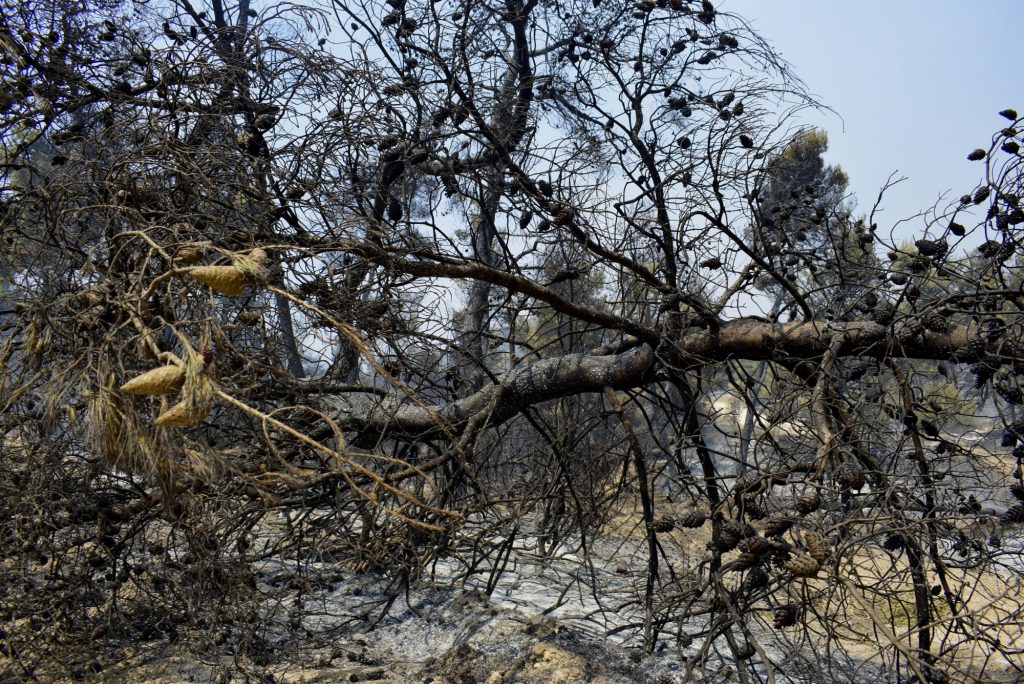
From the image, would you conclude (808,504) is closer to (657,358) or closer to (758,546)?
(758,546)

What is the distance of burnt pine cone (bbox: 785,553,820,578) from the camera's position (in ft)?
7.45

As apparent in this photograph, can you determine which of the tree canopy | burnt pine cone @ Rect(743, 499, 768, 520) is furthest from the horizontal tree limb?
burnt pine cone @ Rect(743, 499, 768, 520)

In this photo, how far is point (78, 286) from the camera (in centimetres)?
325

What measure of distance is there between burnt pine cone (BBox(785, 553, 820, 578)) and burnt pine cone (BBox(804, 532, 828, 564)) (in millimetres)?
19

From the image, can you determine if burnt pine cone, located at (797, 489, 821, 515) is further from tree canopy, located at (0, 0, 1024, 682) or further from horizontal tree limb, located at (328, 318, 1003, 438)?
horizontal tree limb, located at (328, 318, 1003, 438)

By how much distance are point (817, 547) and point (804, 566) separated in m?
0.07

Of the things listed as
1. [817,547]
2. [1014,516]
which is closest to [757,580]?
[817,547]

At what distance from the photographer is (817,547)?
2301 millimetres

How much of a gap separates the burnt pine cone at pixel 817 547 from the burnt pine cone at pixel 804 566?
0.06ft

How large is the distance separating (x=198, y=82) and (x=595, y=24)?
3166mm

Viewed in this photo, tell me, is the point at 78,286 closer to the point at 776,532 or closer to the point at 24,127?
the point at 24,127

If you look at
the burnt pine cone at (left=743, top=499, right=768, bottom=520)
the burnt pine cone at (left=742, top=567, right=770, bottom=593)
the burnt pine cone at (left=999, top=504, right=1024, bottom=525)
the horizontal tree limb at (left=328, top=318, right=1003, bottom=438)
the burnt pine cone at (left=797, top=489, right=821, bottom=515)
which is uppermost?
the horizontal tree limb at (left=328, top=318, right=1003, bottom=438)

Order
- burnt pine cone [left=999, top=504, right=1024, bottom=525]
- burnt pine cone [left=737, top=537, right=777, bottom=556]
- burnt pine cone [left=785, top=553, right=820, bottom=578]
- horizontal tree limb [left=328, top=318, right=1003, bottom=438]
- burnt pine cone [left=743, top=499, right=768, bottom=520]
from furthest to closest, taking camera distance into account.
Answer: horizontal tree limb [left=328, top=318, right=1003, bottom=438], burnt pine cone [left=999, top=504, right=1024, bottom=525], burnt pine cone [left=743, top=499, right=768, bottom=520], burnt pine cone [left=737, top=537, right=777, bottom=556], burnt pine cone [left=785, top=553, right=820, bottom=578]

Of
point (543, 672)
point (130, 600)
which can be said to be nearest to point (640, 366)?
point (543, 672)
